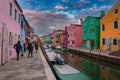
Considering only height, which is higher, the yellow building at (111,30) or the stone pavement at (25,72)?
the yellow building at (111,30)

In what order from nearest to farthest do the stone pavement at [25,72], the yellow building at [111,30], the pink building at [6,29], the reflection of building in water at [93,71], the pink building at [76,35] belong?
the stone pavement at [25,72] → the pink building at [6,29] → the reflection of building in water at [93,71] → the yellow building at [111,30] → the pink building at [76,35]

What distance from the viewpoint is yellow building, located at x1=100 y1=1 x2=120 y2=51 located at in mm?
27281

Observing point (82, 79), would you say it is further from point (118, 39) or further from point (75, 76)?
point (118, 39)

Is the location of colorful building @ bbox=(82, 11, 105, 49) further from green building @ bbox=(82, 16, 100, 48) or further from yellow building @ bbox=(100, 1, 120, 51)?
yellow building @ bbox=(100, 1, 120, 51)

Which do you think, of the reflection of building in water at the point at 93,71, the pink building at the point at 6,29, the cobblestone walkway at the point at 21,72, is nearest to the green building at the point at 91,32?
the reflection of building in water at the point at 93,71

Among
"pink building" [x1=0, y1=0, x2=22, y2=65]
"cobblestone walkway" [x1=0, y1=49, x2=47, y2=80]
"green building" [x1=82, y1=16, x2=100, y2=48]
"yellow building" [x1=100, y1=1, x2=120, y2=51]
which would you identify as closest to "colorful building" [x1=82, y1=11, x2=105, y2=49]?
"green building" [x1=82, y1=16, x2=100, y2=48]

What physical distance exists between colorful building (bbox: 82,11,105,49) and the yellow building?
10.4 ft

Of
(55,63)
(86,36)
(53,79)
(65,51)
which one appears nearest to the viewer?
(53,79)

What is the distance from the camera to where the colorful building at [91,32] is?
36.0m

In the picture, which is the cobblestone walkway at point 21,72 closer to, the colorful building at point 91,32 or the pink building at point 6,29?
the pink building at point 6,29

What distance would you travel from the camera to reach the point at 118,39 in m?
26.6

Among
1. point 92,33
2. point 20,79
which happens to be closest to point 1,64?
point 20,79

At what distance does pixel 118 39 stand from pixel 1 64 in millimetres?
22678

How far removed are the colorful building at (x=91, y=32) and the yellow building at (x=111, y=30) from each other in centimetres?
316
